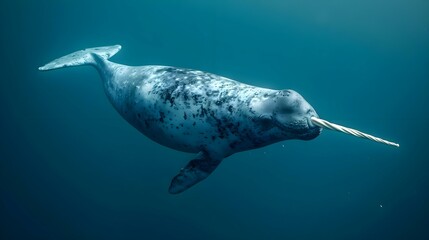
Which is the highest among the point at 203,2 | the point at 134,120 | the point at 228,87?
the point at 203,2

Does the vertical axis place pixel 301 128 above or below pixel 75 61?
below

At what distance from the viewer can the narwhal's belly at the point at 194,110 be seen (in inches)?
224

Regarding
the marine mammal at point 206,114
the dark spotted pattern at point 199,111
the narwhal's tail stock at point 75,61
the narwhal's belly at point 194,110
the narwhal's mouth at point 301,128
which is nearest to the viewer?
the narwhal's mouth at point 301,128

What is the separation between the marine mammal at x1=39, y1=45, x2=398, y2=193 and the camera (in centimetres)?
485

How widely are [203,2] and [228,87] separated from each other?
3635cm

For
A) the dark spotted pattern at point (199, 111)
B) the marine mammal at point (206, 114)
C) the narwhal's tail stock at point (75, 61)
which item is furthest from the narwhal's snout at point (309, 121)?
the narwhal's tail stock at point (75, 61)

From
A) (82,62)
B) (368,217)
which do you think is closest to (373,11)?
(368,217)

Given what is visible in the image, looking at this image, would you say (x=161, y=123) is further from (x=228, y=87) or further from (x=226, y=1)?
(x=226, y=1)

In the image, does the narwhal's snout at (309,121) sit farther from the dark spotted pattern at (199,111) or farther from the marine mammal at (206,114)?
the dark spotted pattern at (199,111)

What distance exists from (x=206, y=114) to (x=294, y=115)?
1.91 metres

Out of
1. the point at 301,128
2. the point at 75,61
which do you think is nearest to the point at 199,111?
the point at 301,128

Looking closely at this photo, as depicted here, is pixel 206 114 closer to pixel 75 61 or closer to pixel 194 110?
pixel 194 110

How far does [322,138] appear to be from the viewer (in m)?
26.0

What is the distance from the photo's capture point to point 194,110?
6098mm
